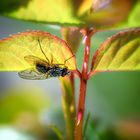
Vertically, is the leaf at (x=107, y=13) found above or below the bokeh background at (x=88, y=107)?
above

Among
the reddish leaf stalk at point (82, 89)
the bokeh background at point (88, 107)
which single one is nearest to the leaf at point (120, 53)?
the reddish leaf stalk at point (82, 89)

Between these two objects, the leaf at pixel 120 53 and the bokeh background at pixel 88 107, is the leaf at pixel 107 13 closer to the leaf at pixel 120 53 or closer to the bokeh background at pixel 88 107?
the leaf at pixel 120 53

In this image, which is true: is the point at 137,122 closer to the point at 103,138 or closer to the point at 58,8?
the point at 103,138

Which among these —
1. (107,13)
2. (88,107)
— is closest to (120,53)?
(107,13)

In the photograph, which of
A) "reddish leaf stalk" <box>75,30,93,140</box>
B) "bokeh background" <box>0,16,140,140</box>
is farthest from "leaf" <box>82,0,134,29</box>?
"bokeh background" <box>0,16,140,140</box>

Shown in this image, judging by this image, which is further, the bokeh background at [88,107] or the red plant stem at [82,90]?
the bokeh background at [88,107]

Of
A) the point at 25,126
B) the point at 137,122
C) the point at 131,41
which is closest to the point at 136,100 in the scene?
the point at 137,122
